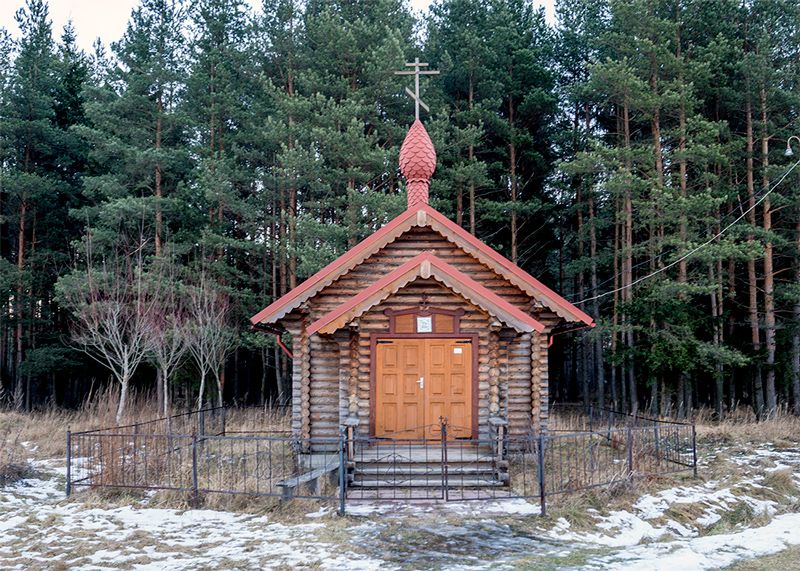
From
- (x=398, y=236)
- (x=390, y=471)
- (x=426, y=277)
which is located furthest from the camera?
(x=398, y=236)

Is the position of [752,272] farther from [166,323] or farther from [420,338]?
[166,323]

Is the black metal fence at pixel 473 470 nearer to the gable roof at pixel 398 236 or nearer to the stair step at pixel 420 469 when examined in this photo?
the stair step at pixel 420 469

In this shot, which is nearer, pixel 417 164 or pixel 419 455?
pixel 419 455

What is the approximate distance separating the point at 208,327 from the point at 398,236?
928 cm

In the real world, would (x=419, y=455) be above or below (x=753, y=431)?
above

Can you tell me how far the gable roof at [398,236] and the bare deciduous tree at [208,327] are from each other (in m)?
7.39

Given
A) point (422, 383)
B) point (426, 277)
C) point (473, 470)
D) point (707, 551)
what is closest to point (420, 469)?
point (473, 470)

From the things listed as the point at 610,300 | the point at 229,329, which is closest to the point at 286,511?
the point at 229,329

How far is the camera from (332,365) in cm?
1430

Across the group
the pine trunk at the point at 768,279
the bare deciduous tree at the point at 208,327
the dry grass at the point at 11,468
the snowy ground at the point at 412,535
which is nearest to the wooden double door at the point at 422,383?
the snowy ground at the point at 412,535

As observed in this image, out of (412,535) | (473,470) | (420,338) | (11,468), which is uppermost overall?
(420,338)

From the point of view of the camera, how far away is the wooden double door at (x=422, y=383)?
12.7 metres

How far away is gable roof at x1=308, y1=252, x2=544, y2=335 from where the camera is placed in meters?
11.8

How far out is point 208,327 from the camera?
67.1 feet
